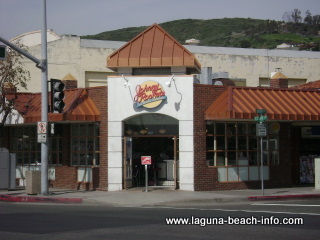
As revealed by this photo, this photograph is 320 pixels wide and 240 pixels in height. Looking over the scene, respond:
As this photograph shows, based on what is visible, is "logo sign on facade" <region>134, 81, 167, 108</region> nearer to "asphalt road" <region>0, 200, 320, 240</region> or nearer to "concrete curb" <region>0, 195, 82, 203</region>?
"concrete curb" <region>0, 195, 82, 203</region>

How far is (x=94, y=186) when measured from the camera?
26172mm

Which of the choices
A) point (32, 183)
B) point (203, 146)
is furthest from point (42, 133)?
point (203, 146)

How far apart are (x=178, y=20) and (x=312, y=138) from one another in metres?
138

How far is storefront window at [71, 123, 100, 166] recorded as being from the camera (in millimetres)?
26750

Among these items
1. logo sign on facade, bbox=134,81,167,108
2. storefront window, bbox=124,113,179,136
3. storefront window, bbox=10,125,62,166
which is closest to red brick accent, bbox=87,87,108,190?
storefront window, bbox=124,113,179,136

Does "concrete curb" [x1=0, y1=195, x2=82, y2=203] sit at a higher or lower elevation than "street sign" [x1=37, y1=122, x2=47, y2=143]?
lower

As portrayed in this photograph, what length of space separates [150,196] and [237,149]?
5492 mm

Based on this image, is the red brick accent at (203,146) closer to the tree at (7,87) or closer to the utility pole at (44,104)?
the utility pole at (44,104)

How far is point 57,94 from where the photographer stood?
2355cm

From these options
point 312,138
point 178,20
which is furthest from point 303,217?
point 178,20

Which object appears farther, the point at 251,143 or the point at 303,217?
the point at 251,143

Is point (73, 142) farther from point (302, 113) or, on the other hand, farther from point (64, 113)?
point (302, 113)

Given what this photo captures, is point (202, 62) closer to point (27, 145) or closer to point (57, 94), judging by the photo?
point (27, 145)

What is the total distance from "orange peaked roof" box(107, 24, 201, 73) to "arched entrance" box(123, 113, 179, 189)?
93.9 inches
